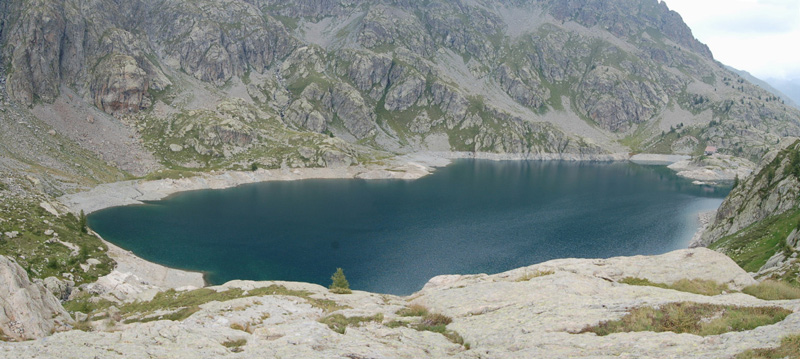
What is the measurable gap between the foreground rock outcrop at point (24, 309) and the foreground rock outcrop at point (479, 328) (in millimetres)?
2898

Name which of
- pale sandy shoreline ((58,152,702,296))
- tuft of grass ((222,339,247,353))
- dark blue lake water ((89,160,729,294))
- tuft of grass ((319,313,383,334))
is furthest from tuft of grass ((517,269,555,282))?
pale sandy shoreline ((58,152,702,296))

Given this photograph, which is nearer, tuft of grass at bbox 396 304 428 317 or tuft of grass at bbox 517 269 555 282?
tuft of grass at bbox 396 304 428 317

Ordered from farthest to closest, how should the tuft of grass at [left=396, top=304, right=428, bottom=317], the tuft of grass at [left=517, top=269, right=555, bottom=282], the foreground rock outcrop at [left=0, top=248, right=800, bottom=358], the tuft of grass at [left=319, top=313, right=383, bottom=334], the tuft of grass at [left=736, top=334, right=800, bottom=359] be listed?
the tuft of grass at [left=517, top=269, right=555, bottom=282]
the tuft of grass at [left=396, top=304, right=428, bottom=317]
the tuft of grass at [left=319, top=313, right=383, bottom=334]
the foreground rock outcrop at [left=0, top=248, right=800, bottom=358]
the tuft of grass at [left=736, top=334, right=800, bottom=359]

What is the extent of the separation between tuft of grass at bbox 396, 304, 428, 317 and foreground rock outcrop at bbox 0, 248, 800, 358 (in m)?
0.51

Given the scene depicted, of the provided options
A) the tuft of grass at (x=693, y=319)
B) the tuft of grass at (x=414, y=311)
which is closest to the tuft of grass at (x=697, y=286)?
the tuft of grass at (x=693, y=319)

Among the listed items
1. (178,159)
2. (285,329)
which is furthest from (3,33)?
(285,329)

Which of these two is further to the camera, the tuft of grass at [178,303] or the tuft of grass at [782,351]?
the tuft of grass at [178,303]

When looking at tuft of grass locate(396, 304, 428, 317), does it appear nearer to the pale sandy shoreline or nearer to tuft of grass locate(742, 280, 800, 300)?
tuft of grass locate(742, 280, 800, 300)

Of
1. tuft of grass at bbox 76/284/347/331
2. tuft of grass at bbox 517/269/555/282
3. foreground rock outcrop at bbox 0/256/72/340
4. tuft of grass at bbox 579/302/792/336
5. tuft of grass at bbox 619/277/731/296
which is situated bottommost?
tuft of grass at bbox 76/284/347/331

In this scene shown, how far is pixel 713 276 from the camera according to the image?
84.7 feet

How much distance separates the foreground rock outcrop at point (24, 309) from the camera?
22359mm

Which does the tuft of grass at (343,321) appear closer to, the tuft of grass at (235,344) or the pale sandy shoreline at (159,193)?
the tuft of grass at (235,344)

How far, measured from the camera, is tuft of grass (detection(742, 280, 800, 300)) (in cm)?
1983

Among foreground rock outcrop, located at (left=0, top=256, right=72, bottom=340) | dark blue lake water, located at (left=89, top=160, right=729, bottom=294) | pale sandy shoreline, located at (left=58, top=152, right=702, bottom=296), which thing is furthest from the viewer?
dark blue lake water, located at (left=89, top=160, right=729, bottom=294)
